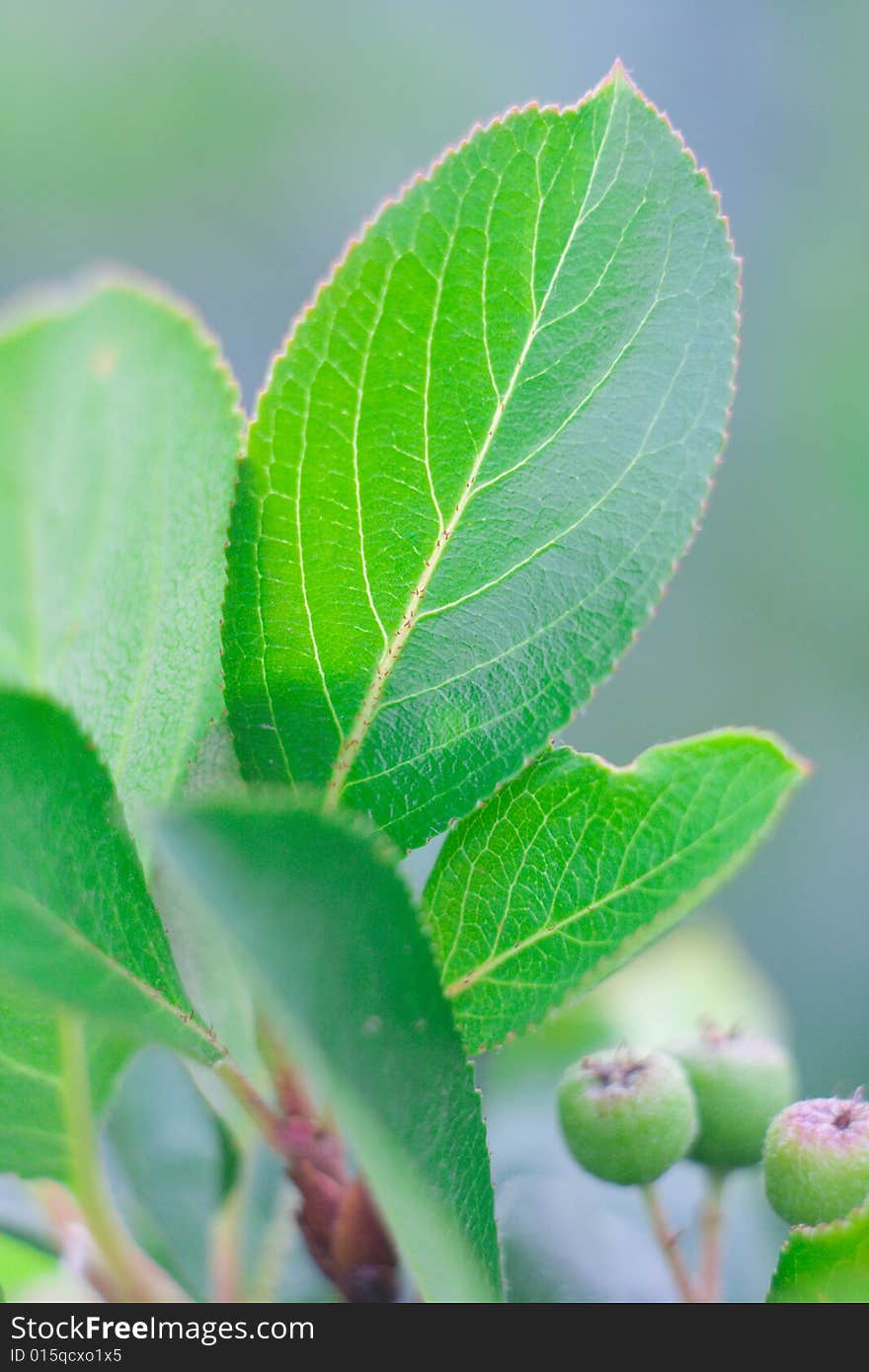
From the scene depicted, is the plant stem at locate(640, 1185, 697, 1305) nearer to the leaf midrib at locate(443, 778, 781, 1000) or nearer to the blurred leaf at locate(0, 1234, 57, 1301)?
the leaf midrib at locate(443, 778, 781, 1000)

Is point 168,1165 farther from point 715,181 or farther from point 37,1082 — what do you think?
point 715,181

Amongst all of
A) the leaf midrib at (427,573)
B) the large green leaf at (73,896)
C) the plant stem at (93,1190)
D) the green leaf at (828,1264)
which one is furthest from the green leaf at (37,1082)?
the green leaf at (828,1264)

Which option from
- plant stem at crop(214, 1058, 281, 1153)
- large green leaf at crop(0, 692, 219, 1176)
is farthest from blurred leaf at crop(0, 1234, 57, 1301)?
large green leaf at crop(0, 692, 219, 1176)

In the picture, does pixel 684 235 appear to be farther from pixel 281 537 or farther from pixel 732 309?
pixel 281 537

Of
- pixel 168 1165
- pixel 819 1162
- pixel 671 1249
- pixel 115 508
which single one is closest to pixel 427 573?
pixel 115 508

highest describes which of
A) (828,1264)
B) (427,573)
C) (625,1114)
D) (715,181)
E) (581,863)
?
(715,181)

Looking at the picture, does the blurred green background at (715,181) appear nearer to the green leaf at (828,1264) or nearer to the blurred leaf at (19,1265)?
the blurred leaf at (19,1265)
